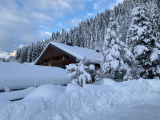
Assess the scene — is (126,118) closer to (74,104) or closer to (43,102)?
(74,104)

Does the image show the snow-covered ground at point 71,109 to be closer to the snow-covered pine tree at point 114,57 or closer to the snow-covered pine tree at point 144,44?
the snow-covered pine tree at point 114,57

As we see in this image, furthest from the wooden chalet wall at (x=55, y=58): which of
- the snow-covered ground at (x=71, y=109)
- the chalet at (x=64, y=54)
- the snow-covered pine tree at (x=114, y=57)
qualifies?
the snow-covered ground at (x=71, y=109)

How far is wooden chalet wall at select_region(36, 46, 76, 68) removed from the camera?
17627 mm

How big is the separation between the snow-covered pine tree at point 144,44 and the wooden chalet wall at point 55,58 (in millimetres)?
9189

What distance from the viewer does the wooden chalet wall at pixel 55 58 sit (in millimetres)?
17627

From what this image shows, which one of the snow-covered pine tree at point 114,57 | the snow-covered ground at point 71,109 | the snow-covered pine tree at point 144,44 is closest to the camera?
the snow-covered ground at point 71,109

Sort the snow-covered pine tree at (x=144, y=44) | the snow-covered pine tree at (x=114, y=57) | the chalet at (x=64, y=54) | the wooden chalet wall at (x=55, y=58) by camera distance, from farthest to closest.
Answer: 1. the wooden chalet wall at (x=55, y=58)
2. the chalet at (x=64, y=54)
3. the snow-covered pine tree at (x=144, y=44)
4. the snow-covered pine tree at (x=114, y=57)

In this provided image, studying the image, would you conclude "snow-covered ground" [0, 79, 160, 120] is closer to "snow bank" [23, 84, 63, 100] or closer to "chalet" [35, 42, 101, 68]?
"snow bank" [23, 84, 63, 100]

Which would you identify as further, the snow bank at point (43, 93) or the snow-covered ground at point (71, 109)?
the snow bank at point (43, 93)

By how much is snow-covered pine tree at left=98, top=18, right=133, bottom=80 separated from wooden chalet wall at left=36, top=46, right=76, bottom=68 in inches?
214

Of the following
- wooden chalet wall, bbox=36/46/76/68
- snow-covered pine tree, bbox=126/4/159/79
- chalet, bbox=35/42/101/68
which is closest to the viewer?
snow-covered pine tree, bbox=126/4/159/79

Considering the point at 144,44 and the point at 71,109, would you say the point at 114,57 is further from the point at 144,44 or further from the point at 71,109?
the point at 71,109

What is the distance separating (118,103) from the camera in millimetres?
6559

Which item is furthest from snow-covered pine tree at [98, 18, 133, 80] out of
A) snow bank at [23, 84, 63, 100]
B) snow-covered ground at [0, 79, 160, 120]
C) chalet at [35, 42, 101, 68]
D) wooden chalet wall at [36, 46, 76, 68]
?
snow bank at [23, 84, 63, 100]
